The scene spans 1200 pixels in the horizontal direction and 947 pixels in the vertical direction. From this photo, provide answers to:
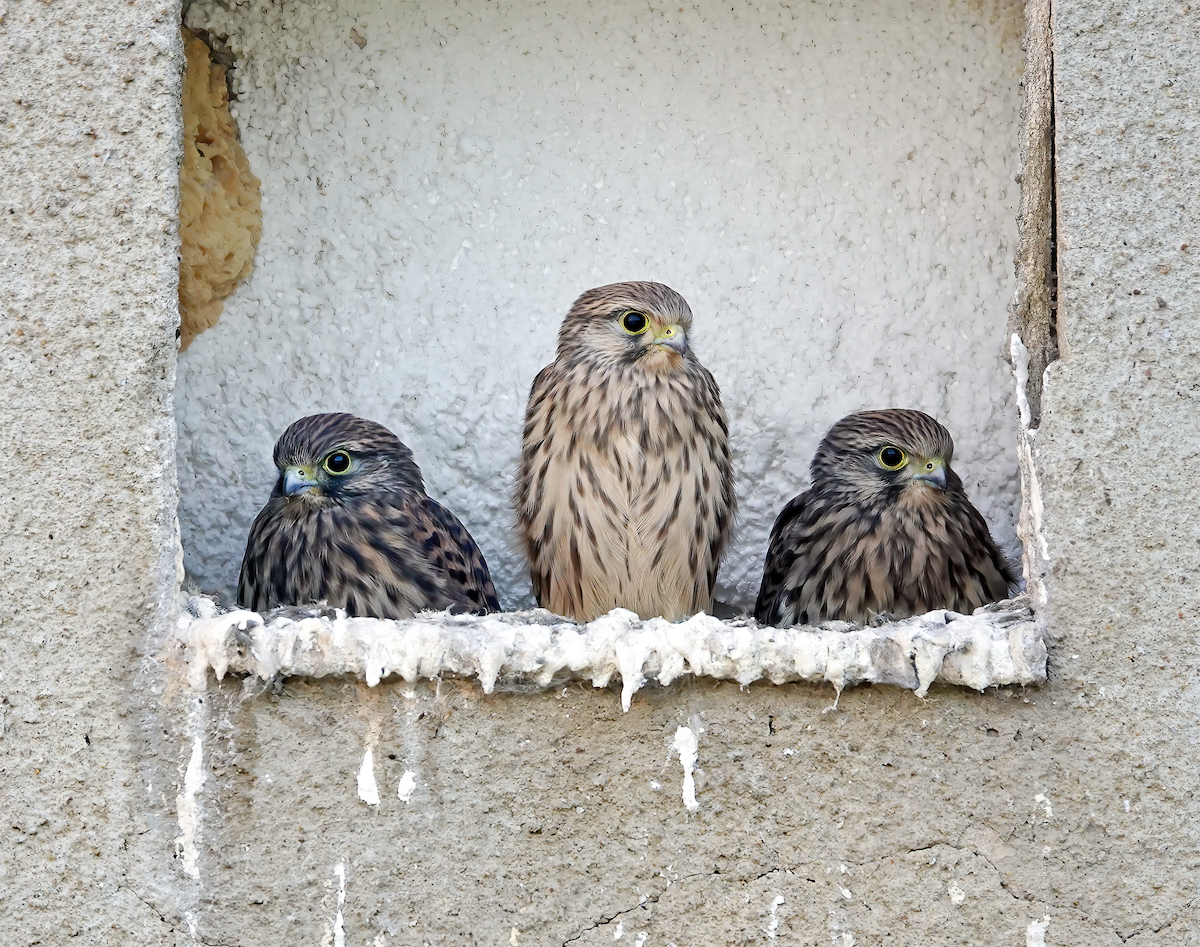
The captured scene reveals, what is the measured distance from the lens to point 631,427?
338cm

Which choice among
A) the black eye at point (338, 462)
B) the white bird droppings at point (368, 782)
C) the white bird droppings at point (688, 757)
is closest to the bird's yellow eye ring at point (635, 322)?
the black eye at point (338, 462)

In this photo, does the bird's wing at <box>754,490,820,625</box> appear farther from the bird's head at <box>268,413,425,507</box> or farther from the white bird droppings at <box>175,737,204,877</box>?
the white bird droppings at <box>175,737,204,877</box>

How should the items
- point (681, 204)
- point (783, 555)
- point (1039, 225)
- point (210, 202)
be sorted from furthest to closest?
point (681, 204), point (210, 202), point (783, 555), point (1039, 225)

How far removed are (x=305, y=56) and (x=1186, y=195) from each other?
2275mm

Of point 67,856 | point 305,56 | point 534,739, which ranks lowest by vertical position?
point 67,856

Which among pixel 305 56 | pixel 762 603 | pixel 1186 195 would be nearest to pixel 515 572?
pixel 762 603

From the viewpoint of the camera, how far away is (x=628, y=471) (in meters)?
3.38

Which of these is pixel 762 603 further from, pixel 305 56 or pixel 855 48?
pixel 305 56

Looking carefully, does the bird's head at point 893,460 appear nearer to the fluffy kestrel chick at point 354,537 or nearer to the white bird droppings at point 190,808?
the fluffy kestrel chick at point 354,537

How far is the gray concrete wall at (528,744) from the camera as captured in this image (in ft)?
8.41

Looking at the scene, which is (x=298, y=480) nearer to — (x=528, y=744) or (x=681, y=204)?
(x=528, y=744)

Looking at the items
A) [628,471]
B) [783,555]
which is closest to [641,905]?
[628,471]

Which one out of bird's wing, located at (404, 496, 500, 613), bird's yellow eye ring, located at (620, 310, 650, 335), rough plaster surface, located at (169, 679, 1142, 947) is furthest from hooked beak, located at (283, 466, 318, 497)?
rough plaster surface, located at (169, 679, 1142, 947)

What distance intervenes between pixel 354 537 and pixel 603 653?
99 centimetres
